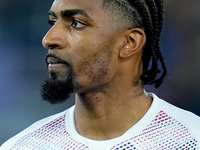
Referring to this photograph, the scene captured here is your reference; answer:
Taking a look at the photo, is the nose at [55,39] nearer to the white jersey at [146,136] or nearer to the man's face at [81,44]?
the man's face at [81,44]

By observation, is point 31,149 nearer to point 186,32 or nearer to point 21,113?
point 21,113

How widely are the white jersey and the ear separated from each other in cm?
32

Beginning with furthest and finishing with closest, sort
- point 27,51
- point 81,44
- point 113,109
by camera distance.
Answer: point 27,51 < point 113,109 < point 81,44

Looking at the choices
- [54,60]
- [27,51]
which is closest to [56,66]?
[54,60]

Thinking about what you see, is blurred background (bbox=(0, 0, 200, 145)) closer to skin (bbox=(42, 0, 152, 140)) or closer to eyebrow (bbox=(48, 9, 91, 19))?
skin (bbox=(42, 0, 152, 140))

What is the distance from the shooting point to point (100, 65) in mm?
2041

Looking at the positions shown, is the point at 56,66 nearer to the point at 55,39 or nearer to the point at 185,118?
the point at 55,39

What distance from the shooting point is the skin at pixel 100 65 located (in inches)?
79.0

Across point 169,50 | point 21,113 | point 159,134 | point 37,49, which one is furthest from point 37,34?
point 159,134

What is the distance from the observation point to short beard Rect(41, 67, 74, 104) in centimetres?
202

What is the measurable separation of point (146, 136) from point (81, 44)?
1.95 feet

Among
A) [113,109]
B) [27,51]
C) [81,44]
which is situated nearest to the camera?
[81,44]

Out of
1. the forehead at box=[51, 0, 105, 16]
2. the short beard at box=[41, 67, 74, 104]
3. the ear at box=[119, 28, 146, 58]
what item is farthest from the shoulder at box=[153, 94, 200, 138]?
the forehead at box=[51, 0, 105, 16]

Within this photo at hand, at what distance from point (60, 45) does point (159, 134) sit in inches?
27.7
